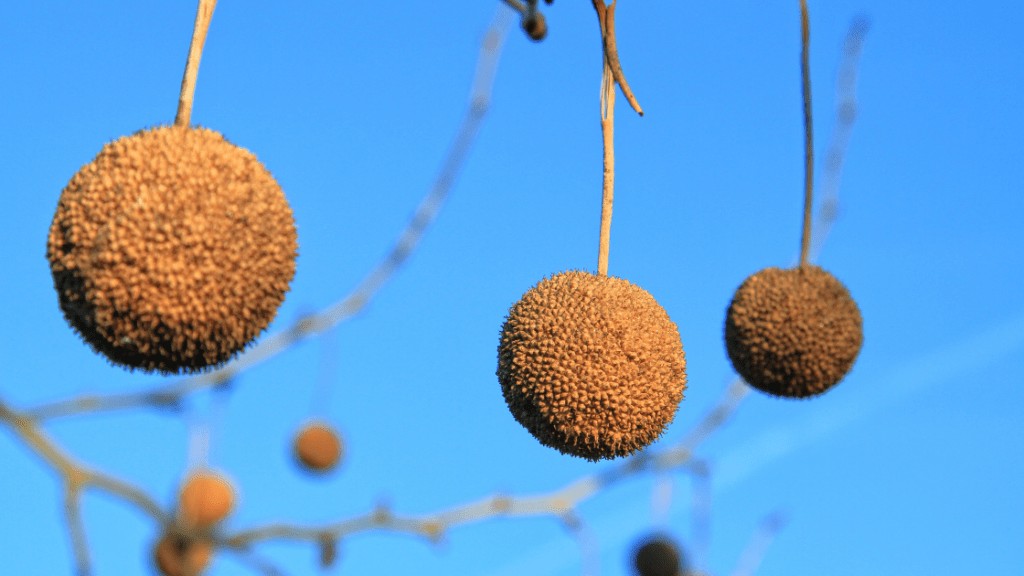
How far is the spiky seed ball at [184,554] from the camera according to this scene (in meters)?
1.08

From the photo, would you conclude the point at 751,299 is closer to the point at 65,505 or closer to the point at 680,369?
the point at 680,369

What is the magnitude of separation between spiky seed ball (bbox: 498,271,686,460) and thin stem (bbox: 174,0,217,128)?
1.20m

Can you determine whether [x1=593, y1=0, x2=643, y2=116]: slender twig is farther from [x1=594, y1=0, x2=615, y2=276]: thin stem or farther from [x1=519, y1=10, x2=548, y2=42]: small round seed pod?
[x1=519, y1=10, x2=548, y2=42]: small round seed pod

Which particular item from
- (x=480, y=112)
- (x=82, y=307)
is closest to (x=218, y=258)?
(x=82, y=307)

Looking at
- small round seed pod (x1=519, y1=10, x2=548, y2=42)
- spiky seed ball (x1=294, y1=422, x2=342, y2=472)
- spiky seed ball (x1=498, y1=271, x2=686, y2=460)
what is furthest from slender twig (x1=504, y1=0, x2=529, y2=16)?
spiky seed ball (x1=498, y1=271, x2=686, y2=460)

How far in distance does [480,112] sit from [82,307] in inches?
45.8

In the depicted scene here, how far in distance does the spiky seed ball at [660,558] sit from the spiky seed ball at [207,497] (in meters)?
0.58

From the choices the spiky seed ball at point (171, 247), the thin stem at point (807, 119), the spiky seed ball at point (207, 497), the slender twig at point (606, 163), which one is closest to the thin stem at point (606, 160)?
the slender twig at point (606, 163)

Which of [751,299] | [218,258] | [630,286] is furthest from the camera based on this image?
[630,286]

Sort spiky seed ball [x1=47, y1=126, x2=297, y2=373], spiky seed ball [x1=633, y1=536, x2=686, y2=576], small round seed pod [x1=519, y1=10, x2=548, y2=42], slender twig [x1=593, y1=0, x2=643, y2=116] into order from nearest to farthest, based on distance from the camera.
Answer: spiky seed ball [x1=633, y1=536, x2=686, y2=576] < small round seed pod [x1=519, y1=10, x2=548, y2=42] < spiky seed ball [x1=47, y1=126, x2=297, y2=373] < slender twig [x1=593, y1=0, x2=643, y2=116]

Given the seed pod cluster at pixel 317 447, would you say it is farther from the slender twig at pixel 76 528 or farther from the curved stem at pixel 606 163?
the curved stem at pixel 606 163

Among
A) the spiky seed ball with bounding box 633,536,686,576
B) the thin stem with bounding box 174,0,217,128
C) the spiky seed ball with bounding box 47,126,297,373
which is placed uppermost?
the thin stem with bounding box 174,0,217,128

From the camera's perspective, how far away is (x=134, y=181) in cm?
252

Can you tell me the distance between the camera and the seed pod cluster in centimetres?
210
